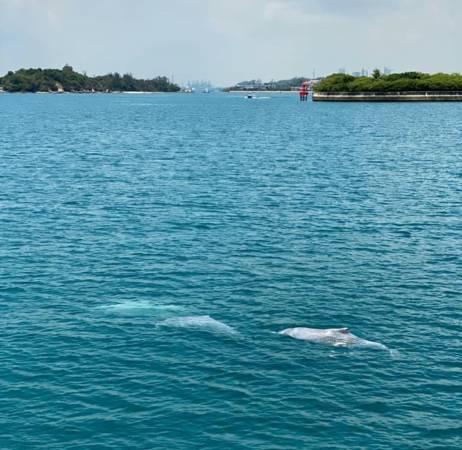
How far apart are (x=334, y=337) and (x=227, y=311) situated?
26.9 ft

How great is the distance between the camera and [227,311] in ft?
150

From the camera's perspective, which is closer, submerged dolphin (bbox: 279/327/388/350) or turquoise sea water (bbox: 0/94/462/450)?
turquoise sea water (bbox: 0/94/462/450)

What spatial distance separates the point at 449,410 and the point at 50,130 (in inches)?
7004

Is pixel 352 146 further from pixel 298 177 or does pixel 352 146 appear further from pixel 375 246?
pixel 375 246

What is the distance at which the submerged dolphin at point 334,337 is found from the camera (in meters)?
40.2

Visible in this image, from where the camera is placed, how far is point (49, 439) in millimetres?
30547

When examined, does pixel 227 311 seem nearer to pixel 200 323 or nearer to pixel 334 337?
pixel 200 323

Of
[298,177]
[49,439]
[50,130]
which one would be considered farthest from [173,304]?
[50,130]

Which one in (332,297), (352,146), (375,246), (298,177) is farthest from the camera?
(352,146)

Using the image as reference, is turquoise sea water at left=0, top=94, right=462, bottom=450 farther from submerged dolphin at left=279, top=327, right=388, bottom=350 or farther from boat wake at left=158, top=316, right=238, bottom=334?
submerged dolphin at left=279, top=327, right=388, bottom=350

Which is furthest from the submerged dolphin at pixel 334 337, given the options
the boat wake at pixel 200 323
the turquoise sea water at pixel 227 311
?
the boat wake at pixel 200 323

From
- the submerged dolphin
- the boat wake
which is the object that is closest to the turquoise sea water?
the boat wake

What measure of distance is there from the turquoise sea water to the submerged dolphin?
735 millimetres

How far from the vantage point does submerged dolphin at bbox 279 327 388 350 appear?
132 ft
